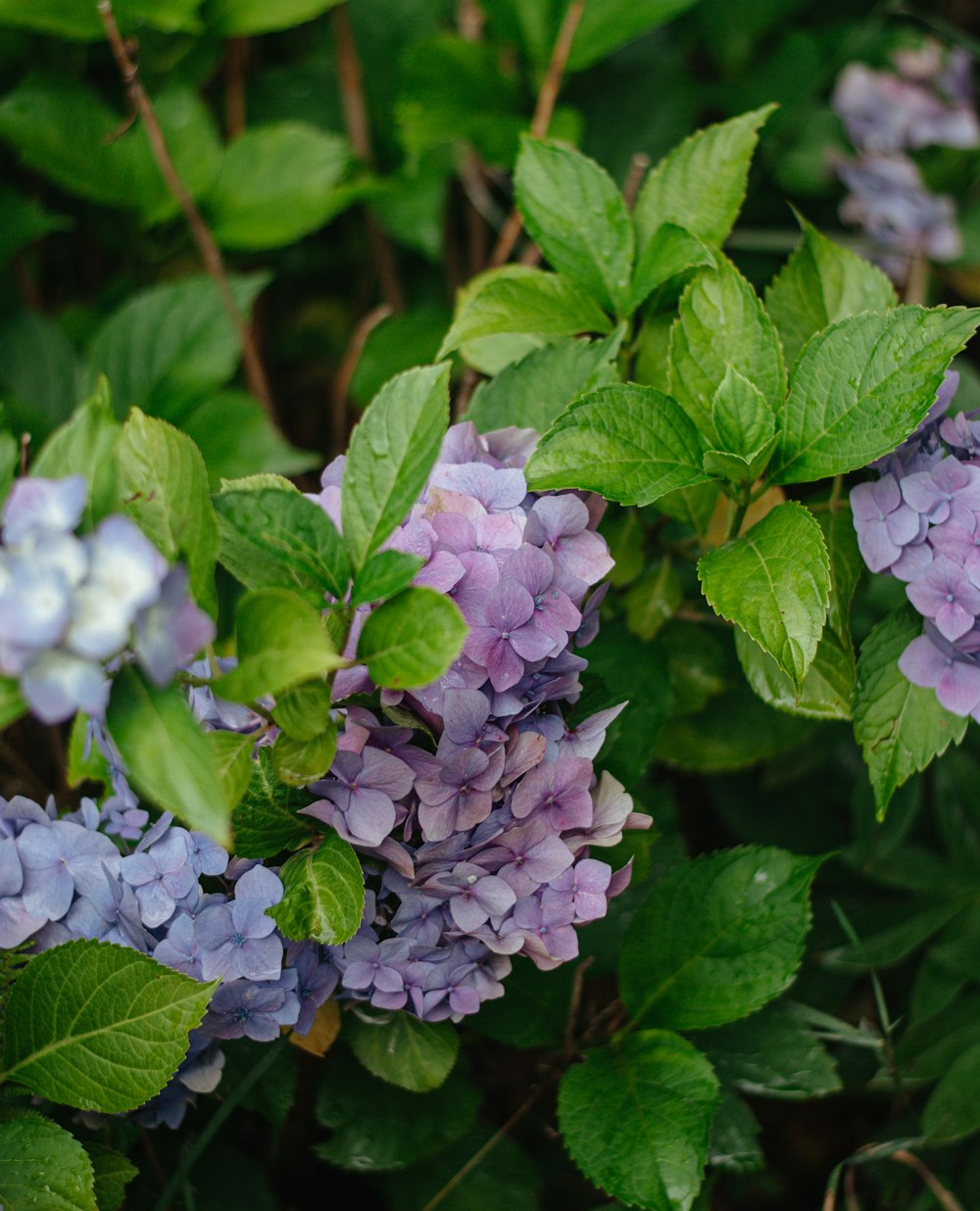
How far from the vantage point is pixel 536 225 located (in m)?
1.03

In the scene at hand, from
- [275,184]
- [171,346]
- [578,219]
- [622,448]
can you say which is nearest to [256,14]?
[275,184]

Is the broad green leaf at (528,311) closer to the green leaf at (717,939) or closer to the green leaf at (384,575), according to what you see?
the green leaf at (384,575)

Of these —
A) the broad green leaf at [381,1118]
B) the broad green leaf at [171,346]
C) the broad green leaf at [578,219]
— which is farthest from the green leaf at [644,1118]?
the broad green leaf at [171,346]

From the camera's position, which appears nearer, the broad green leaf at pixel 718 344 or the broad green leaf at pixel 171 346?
the broad green leaf at pixel 718 344

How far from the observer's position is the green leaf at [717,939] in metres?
0.95

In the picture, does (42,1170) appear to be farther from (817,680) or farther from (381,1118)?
(817,680)

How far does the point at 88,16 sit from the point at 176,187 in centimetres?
23

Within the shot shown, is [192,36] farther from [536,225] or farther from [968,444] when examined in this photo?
[968,444]

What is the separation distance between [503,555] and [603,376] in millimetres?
216

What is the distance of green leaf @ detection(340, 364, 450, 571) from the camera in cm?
75

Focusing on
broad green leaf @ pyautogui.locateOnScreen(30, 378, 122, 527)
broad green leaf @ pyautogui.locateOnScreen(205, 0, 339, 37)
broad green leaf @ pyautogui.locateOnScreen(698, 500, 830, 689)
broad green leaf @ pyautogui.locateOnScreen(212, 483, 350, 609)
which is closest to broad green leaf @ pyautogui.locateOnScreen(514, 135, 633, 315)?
broad green leaf @ pyautogui.locateOnScreen(698, 500, 830, 689)

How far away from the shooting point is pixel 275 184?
1.56 meters

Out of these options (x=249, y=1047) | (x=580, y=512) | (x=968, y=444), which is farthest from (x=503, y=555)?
(x=249, y=1047)

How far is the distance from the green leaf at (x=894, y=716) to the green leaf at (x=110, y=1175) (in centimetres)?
65
